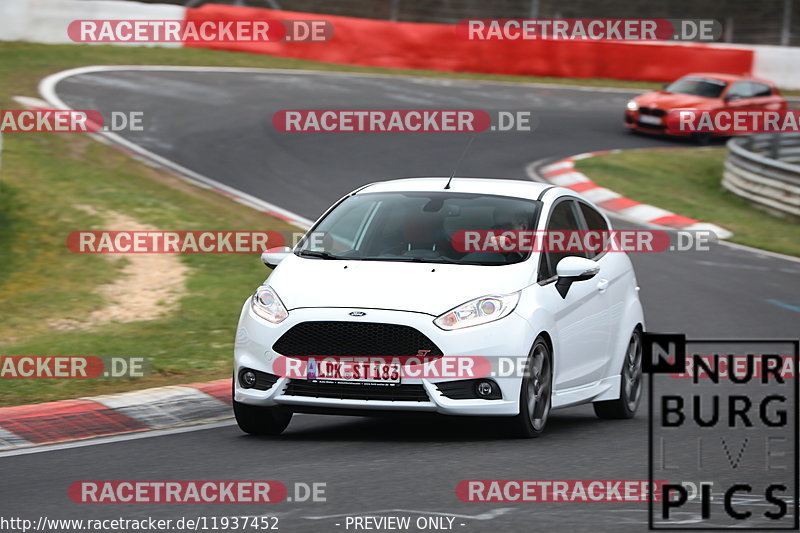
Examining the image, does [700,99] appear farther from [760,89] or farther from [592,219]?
[592,219]

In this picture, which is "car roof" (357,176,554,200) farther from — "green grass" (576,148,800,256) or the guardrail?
the guardrail

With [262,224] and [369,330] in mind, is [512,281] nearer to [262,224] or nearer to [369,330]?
[369,330]

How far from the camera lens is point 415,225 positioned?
9352mm

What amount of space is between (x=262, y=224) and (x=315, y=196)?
254cm

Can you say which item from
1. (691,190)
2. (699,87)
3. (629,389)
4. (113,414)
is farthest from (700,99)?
(113,414)

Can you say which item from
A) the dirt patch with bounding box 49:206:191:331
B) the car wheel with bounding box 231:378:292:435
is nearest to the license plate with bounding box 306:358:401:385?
the car wheel with bounding box 231:378:292:435

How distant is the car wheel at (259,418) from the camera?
8797 mm

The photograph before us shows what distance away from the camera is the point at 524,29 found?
36.2 meters

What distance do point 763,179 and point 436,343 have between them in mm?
16034

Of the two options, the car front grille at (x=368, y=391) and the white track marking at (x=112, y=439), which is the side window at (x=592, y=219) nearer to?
the car front grille at (x=368, y=391)

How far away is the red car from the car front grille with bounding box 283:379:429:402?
20973 millimetres

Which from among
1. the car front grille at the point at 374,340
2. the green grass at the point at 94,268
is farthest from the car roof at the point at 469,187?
the green grass at the point at 94,268

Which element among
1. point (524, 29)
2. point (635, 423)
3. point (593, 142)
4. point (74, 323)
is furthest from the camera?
point (524, 29)

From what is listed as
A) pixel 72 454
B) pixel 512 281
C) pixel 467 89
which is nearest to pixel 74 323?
pixel 72 454
